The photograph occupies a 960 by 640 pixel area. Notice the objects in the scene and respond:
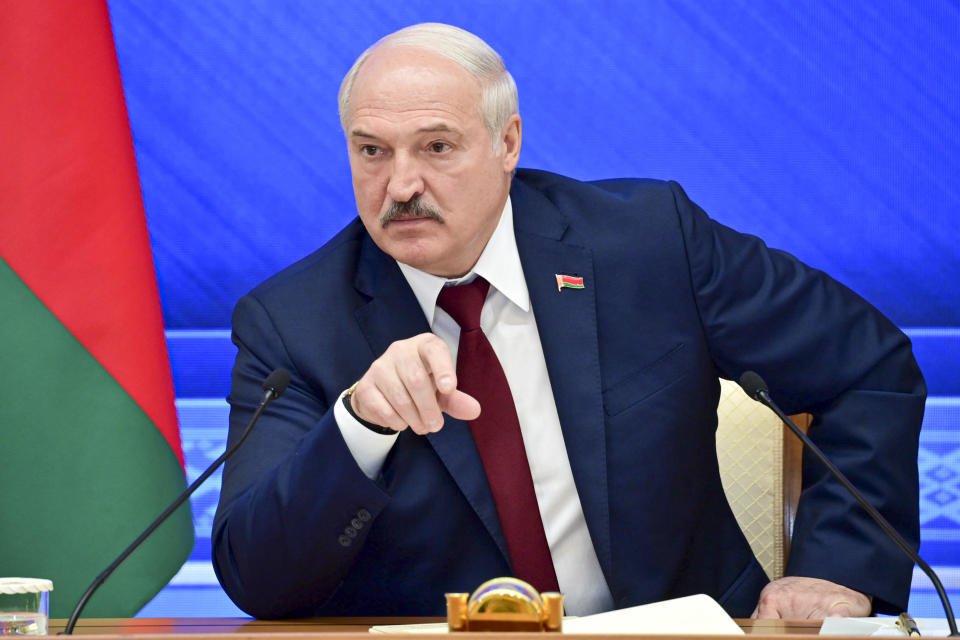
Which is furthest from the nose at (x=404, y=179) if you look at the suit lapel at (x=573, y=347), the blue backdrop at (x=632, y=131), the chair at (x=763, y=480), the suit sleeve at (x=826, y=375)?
the blue backdrop at (x=632, y=131)

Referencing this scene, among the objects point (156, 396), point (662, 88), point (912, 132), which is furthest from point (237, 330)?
point (912, 132)

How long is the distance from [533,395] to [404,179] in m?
0.47

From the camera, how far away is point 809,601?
1.96 meters

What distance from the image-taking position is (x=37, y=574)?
8.14 ft

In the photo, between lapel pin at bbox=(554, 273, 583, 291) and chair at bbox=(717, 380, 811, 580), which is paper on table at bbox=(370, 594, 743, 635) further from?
chair at bbox=(717, 380, 811, 580)

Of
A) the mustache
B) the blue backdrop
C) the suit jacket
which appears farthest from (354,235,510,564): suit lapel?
the blue backdrop

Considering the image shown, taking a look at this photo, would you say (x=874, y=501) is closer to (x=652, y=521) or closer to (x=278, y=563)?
(x=652, y=521)

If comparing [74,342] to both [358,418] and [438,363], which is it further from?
[438,363]

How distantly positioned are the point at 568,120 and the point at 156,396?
1385 millimetres

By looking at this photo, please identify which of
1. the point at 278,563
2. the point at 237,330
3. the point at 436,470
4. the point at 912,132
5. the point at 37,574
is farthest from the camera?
the point at 912,132

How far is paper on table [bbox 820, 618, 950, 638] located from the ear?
1.08 m

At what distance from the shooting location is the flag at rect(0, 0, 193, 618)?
2459 millimetres

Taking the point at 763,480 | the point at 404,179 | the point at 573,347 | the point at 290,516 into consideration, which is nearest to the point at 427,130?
the point at 404,179

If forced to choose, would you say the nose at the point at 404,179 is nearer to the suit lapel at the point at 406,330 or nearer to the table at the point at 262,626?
the suit lapel at the point at 406,330
